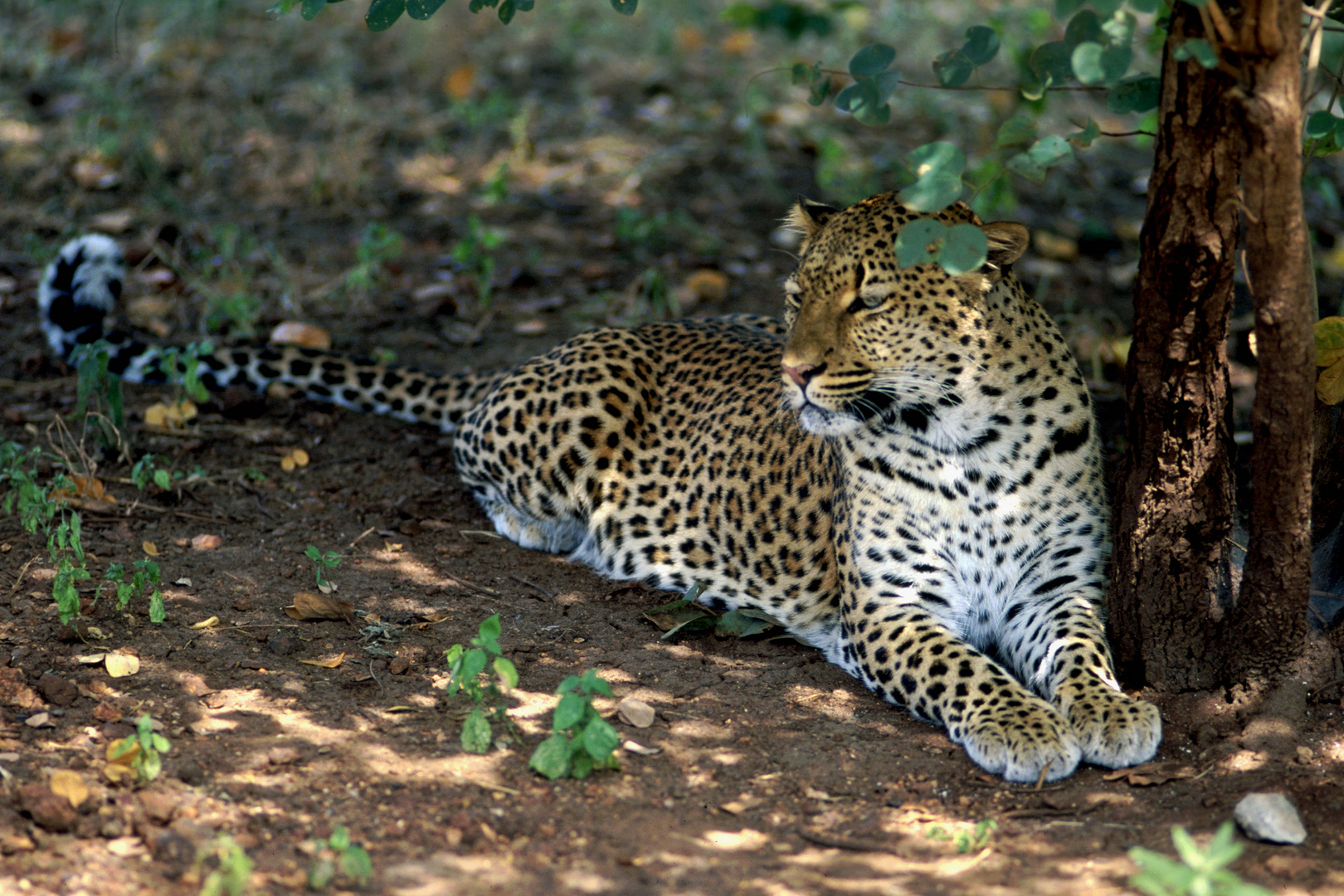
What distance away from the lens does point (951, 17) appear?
13.2 m

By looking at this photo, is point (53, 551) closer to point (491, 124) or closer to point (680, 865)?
point (680, 865)

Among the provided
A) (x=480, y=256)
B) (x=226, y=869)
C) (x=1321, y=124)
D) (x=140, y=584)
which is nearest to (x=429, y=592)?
(x=140, y=584)

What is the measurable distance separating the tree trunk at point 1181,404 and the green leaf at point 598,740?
1977 millimetres

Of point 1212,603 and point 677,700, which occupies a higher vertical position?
point 1212,603

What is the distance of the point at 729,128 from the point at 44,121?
18.7 ft

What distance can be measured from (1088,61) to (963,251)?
613 mm

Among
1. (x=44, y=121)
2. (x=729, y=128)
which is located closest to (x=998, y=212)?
(x=729, y=128)

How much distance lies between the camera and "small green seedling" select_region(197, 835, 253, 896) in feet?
10.8

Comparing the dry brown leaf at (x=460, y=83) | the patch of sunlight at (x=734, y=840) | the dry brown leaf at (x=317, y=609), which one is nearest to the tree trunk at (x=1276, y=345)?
the patch of sunlight at (x=734, y=840)

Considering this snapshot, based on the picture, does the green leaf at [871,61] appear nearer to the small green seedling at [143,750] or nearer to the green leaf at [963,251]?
the green leaf at [963,251]

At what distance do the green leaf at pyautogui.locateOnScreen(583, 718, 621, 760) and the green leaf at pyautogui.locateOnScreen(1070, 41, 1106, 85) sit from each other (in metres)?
2.34

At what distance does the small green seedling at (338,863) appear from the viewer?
134 inches

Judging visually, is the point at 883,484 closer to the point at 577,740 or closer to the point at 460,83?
the point at 577,740

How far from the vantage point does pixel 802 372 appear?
4.74 m
